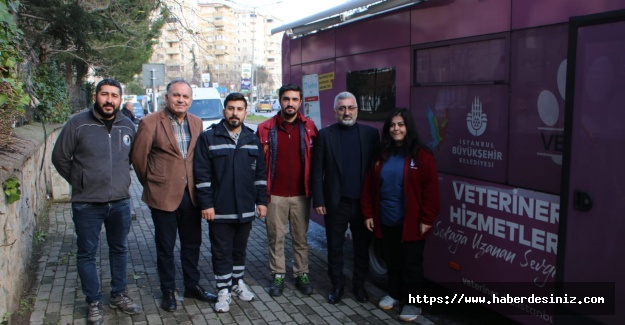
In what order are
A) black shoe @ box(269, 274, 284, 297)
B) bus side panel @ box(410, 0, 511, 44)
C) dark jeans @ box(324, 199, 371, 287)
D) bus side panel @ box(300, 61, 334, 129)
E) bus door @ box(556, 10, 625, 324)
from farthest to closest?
bus side panel @ box(300, 61, 334, 129), black shoe @ box(269, 274, 284, 297), dark jeans @ box(324, 199, 371, 287), bus side panel @ box(410, 0, 511, 44), bus door @ box(556, 10, 625, 324)

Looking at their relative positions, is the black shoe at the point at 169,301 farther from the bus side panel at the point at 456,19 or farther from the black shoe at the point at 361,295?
the bus side panel at the point at 456,19

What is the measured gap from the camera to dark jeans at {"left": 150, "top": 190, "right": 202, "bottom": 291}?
4.52 metres

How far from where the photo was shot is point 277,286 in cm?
504

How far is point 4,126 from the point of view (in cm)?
459

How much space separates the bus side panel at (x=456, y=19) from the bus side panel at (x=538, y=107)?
0.21m

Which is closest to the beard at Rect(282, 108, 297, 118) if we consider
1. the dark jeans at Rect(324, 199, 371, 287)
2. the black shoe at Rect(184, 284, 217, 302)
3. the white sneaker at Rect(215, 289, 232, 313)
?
the dark jeans at Rect(324, 199, 371, 287)

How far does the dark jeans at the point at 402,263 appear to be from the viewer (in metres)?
4.30

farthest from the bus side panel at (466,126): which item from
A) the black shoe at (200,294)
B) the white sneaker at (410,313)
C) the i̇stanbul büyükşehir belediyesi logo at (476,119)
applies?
the black shoe at (200,294)

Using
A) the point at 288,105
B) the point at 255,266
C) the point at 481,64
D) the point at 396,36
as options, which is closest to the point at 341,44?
the point at 396,36

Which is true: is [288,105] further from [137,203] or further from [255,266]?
Result: [137,203]

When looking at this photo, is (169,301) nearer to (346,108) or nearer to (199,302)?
(199,302)

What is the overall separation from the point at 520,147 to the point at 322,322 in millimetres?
2160

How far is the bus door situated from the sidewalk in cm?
162

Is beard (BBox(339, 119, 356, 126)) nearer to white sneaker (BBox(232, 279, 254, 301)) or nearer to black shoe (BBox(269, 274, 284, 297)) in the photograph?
black shoe (BBox(269, 274, 284, 297))
